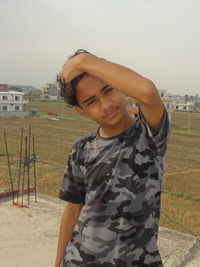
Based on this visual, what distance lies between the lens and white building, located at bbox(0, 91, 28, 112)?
4194cm

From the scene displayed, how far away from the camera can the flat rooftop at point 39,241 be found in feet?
11.9

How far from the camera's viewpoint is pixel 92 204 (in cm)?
133

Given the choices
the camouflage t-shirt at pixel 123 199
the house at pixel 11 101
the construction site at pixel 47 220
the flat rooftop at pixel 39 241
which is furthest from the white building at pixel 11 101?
the camouflage t-shirt at pixel 123 199

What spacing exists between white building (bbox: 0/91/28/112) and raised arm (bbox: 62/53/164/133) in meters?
42.1

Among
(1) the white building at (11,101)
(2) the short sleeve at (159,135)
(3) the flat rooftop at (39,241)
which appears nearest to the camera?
(2) the short sleeve at (159,135)

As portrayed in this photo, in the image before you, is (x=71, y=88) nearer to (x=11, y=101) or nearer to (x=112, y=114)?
(x=112, y=114)

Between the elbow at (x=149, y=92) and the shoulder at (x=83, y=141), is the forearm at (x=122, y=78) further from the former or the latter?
the shoulder at (x=83, y=141)

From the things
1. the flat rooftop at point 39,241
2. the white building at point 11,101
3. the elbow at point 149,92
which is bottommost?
the flat rooftop at point 39,241

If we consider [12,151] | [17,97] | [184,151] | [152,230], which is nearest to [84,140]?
[152,230]

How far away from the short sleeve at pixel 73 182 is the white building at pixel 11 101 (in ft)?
137

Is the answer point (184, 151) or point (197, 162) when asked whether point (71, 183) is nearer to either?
point (197, 162)

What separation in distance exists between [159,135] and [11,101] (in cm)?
4309

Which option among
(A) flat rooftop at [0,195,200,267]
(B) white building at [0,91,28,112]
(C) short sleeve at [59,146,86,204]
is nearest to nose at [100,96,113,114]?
(C) short sleeve at [59,146,86,204]

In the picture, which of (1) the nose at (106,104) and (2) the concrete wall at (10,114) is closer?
(1) the nose at (106,104)
